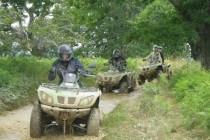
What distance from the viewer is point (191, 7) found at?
1862cm

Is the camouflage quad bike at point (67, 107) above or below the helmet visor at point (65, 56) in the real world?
below

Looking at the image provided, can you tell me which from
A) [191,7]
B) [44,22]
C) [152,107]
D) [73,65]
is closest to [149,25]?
[191,7]

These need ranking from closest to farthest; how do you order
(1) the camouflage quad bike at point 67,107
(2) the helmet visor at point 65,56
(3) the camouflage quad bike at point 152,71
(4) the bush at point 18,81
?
(1) the camouflage quad bike at point 67,107 → (2) the helmet visor at point 65,56 → (4) the bush at point 18,81 → (3) the camouflage quad bike at point 152,71

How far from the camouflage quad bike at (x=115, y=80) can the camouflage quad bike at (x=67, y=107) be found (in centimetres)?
858

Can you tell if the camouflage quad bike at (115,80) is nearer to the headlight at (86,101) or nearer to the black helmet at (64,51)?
the black helmet at (64,51)

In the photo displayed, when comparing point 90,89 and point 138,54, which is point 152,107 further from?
point 138,54

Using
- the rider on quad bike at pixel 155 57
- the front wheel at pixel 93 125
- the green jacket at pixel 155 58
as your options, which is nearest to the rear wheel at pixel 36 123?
the front wheel at pixel 93 125

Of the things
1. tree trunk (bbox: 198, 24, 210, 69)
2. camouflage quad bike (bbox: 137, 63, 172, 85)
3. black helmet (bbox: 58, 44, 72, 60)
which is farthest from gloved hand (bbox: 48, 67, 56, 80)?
tree trunk (bbox: 198, 24, 210, 69)

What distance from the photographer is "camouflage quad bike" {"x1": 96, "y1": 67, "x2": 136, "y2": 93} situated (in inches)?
731

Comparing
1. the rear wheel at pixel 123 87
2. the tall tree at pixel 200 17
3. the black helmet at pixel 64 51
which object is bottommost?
the rear wheel at pixel 123 87

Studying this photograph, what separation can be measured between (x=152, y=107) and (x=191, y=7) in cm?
791

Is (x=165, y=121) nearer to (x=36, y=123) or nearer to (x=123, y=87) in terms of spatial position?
(x=36, y=123)

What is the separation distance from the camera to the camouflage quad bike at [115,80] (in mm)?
18562

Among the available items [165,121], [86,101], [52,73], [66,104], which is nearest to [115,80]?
[165,121]
